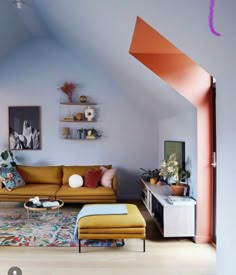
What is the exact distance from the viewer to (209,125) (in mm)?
3539

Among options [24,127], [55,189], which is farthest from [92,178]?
[24,127]

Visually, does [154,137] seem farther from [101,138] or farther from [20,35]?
[20,35]

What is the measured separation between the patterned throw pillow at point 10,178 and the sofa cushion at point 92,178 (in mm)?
1245

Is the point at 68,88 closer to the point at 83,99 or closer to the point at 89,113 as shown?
the point at 83,99

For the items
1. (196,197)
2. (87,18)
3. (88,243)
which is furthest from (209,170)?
(87,18)

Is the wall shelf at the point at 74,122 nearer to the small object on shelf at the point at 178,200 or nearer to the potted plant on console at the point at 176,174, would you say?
the potted plant on console at the point at 176,174

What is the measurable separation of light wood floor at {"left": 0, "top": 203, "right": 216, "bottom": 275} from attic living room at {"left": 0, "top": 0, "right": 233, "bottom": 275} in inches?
0.5

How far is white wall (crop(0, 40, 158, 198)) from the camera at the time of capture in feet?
19.4

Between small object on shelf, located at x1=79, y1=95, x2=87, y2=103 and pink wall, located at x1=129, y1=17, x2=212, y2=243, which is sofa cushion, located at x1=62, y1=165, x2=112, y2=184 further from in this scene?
pink wall, located at x1=129, y1=17, x2=212, y2=243

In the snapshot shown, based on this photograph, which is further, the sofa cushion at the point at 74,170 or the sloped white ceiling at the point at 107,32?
the sofa cushion at the point at 74,170

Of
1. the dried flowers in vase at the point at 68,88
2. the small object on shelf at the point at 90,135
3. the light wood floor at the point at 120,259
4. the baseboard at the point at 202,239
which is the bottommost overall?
the light wood floor at the point at 120,259

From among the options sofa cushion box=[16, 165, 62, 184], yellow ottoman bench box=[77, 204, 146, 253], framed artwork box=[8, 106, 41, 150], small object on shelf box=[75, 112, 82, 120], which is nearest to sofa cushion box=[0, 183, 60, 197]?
sofa cushion box=[16, 165, 62, 184]

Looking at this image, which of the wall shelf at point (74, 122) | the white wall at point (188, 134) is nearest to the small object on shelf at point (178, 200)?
the white wall at point (188, 134)

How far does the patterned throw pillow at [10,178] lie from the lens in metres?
5.04
